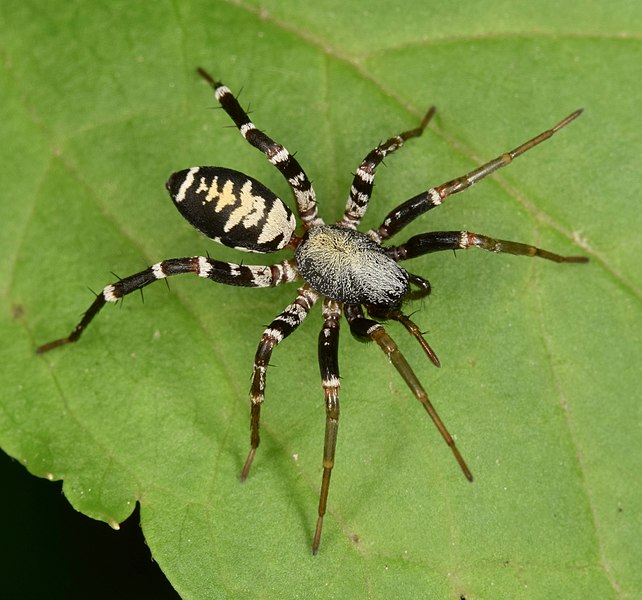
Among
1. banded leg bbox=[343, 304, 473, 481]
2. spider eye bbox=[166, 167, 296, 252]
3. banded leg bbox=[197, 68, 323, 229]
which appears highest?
banded leg bbox=[197, 68, 323, 229]

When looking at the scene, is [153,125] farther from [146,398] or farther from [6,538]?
[6,538]

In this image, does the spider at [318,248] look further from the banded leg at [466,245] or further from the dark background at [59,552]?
the dark background at [59,552]

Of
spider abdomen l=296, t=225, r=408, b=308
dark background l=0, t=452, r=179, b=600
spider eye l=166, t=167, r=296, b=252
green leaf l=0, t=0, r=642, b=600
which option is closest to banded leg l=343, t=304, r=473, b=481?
spider abdomen l=296, t=225, r=408, b=308

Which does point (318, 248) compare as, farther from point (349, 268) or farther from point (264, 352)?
point (264, 352)

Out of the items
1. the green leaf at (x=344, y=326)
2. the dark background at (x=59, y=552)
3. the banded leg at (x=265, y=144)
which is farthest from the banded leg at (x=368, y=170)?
the dark background at (x=59, y=552)

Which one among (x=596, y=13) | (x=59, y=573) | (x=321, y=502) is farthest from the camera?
(x=59, y=573)

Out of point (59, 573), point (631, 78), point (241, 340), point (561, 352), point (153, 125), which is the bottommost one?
point (59, 573)

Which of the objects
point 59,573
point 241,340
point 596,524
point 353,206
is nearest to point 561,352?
point 596,524

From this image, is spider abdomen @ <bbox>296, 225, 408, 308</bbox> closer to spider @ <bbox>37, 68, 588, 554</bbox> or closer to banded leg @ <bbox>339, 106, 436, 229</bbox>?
spider @ <bbox>37, 68, 588, 554</bbox>
